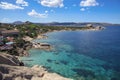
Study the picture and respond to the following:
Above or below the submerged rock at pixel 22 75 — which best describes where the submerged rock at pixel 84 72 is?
below

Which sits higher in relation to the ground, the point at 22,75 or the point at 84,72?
the point at 22,75

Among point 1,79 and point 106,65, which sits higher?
point 1,79

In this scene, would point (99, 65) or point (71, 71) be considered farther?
point (99, 65)

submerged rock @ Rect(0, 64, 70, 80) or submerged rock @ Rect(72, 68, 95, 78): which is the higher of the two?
submerged rock @ Rect(0, 64, 70, 80)

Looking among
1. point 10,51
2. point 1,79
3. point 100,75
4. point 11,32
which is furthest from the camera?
point 11,32

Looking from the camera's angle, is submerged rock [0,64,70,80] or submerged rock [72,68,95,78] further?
submerged rock [72,68,95,78]

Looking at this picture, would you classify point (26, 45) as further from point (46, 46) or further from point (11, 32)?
point (11, 32)

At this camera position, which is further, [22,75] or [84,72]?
[84,72]

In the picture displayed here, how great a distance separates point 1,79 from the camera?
26078 mm

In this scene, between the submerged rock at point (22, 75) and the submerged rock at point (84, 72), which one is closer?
the submerged rock at point (22, 75)

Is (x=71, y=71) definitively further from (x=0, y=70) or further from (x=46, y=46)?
(x=46, y=46)

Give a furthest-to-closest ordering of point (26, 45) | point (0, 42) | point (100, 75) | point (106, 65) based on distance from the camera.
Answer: point (26, 45)
point (0, 42)
point (106, 65)
point (100, 75)

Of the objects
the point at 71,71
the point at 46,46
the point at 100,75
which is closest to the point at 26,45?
the point at 46,46

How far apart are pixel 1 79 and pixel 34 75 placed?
5.35m
